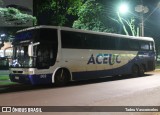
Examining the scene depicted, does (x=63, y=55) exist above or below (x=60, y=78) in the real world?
above

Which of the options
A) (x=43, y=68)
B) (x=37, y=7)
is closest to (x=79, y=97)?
(x=43, y=68)

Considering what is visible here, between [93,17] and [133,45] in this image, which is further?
[93,17]

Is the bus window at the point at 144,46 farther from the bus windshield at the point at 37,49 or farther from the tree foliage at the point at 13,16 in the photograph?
the bus windshield at the point at 37,49

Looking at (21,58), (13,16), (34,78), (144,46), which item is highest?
(13,16)

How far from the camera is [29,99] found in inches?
472

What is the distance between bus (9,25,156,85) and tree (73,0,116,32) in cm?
1406

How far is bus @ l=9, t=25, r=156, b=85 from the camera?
51.2 ft

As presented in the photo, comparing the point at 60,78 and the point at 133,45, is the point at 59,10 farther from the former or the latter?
the point at 60,78

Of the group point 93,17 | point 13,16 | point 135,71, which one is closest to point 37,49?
point 13,16

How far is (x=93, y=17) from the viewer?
35.9 meters

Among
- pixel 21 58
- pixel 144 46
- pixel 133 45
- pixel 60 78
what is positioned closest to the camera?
pixel 21 58

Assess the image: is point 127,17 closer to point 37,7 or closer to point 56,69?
point 37,7

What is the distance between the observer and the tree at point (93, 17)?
35500 millimetres

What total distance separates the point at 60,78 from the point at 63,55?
1.22 metres
